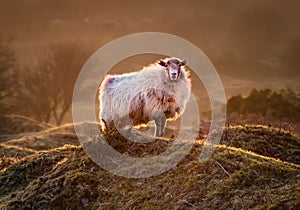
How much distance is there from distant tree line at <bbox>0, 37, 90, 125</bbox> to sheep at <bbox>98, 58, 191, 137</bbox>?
129 ft

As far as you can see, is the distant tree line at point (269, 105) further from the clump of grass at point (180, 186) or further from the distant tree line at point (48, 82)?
the distant tree line at point (48, 82)

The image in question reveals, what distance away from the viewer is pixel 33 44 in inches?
3137

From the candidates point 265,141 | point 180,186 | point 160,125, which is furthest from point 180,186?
point 160,125

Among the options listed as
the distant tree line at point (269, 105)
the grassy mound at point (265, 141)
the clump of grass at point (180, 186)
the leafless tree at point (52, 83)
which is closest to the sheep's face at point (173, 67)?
the grassy mound at point (265, 141)

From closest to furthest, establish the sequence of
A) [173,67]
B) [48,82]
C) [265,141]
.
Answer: [265,141] → [173,67] → [48,82]

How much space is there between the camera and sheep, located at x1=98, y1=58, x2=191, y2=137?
11000 mm

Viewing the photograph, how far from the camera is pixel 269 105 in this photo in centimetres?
3184

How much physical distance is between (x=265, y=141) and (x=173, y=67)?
3650 millimetres

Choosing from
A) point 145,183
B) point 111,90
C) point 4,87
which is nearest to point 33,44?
point 4,87

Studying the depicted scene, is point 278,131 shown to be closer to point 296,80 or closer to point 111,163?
point 111,163

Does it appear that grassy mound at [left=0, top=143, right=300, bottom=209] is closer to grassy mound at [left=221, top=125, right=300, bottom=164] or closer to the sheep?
grassy mound at [left=221, top=125, right=300, bottom=164]

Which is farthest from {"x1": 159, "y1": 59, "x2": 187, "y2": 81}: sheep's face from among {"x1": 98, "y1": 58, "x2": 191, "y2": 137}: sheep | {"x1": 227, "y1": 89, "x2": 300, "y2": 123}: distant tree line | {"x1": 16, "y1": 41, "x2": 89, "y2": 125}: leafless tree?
{"x1": 16, "y1": 41, "x2": 89, "y2": 125}: leafless tree

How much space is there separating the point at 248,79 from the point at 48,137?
52141 millimetres

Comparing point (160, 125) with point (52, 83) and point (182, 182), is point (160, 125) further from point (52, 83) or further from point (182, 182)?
point (52, 83)
